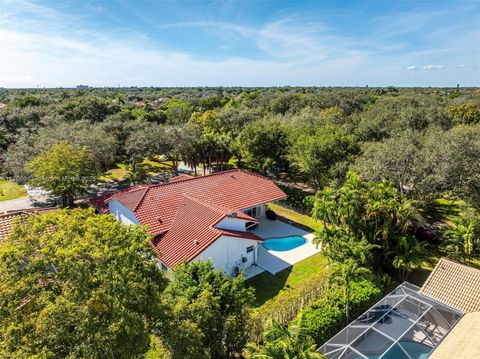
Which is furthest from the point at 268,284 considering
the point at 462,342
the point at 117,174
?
the point at 117,174

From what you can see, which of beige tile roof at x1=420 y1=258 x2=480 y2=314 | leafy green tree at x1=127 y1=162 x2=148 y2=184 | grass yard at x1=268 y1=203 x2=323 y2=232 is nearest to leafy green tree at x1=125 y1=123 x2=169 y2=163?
leafy green tree at x1=127 y1=162 x2=148 y2=184

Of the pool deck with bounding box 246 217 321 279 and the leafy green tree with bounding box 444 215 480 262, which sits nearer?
the leafy green tree with bounding box 444 215 480 262

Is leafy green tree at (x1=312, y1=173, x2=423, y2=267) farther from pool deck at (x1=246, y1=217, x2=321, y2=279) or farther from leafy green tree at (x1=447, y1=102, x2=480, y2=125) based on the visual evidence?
leafy green tree at (x1=447, y1=102, x2=480, y2=125)

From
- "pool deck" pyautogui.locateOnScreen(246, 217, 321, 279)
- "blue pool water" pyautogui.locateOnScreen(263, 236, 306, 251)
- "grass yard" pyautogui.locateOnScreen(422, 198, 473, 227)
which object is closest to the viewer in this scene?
Answer: "pool deck" pyautogui.locateOnScreen(246, 217, 321, 279)

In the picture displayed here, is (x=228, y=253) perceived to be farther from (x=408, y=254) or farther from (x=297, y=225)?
(x=408, y=254)

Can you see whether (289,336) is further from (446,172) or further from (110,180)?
(110,180)

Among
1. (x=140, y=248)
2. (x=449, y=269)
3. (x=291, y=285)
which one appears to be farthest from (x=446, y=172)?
(x=140, y=248)
